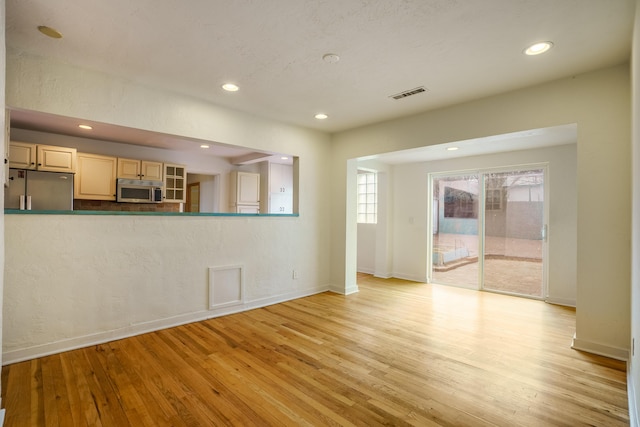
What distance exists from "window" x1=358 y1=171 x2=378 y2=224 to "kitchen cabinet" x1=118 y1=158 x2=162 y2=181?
4.04 metres

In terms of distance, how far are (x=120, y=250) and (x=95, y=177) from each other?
2863 millimetres

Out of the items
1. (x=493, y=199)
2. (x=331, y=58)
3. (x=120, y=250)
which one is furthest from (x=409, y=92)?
(x=120, y=250)

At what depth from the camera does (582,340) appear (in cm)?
282

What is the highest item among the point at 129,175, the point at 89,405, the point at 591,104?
the point at 591,104

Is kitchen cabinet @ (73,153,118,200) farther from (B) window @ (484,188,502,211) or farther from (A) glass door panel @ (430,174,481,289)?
(B) window @ (484,188,502,211)

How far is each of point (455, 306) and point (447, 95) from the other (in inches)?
109

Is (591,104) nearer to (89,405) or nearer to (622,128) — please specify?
(622,128)

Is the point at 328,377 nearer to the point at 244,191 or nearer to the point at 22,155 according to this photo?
the point at 22,155

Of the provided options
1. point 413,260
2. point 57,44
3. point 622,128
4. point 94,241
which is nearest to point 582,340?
point 622,128

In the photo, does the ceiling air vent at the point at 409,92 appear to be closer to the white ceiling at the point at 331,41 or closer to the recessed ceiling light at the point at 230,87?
the white ceiling at the point at 331,41

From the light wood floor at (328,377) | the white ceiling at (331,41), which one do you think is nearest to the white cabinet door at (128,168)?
the white ceiling at (331,41)

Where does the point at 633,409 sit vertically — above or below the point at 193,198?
below

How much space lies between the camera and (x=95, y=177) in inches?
202

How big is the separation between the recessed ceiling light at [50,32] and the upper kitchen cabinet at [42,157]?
119 inches
